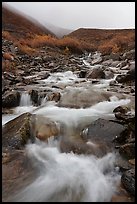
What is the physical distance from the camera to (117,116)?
4.75 m

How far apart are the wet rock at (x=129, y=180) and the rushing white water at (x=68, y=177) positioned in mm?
130

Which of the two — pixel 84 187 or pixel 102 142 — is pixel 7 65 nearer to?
pixel 102 142

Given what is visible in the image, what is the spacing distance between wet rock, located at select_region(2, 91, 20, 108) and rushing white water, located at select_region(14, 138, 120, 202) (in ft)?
6.56

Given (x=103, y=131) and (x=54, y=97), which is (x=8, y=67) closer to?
(x=54, y=97)

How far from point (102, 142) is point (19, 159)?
1128 millimetres

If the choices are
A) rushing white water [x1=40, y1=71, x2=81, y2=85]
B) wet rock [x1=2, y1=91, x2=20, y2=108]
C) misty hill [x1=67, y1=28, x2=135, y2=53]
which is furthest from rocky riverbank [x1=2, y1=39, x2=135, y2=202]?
misty hill [x1=67, y1=28, x2=135, y2=53]

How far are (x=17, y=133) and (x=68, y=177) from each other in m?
1.11

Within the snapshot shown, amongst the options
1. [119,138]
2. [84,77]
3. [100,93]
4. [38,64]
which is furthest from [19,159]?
[38,64]

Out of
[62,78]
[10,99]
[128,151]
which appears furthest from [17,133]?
[62,78]

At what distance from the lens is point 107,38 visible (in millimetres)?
25266

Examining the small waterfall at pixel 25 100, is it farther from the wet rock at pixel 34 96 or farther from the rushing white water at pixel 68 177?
the rushing white water at pixel 68 177

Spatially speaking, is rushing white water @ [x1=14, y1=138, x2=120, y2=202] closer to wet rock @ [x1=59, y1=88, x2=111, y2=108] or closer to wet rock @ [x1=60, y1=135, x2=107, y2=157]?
wet rock @ [x1=60, y1=135, x2=107, y2=157]

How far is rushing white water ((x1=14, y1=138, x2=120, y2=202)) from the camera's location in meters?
3.18

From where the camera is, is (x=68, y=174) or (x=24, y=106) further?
(x=24, y=106)
